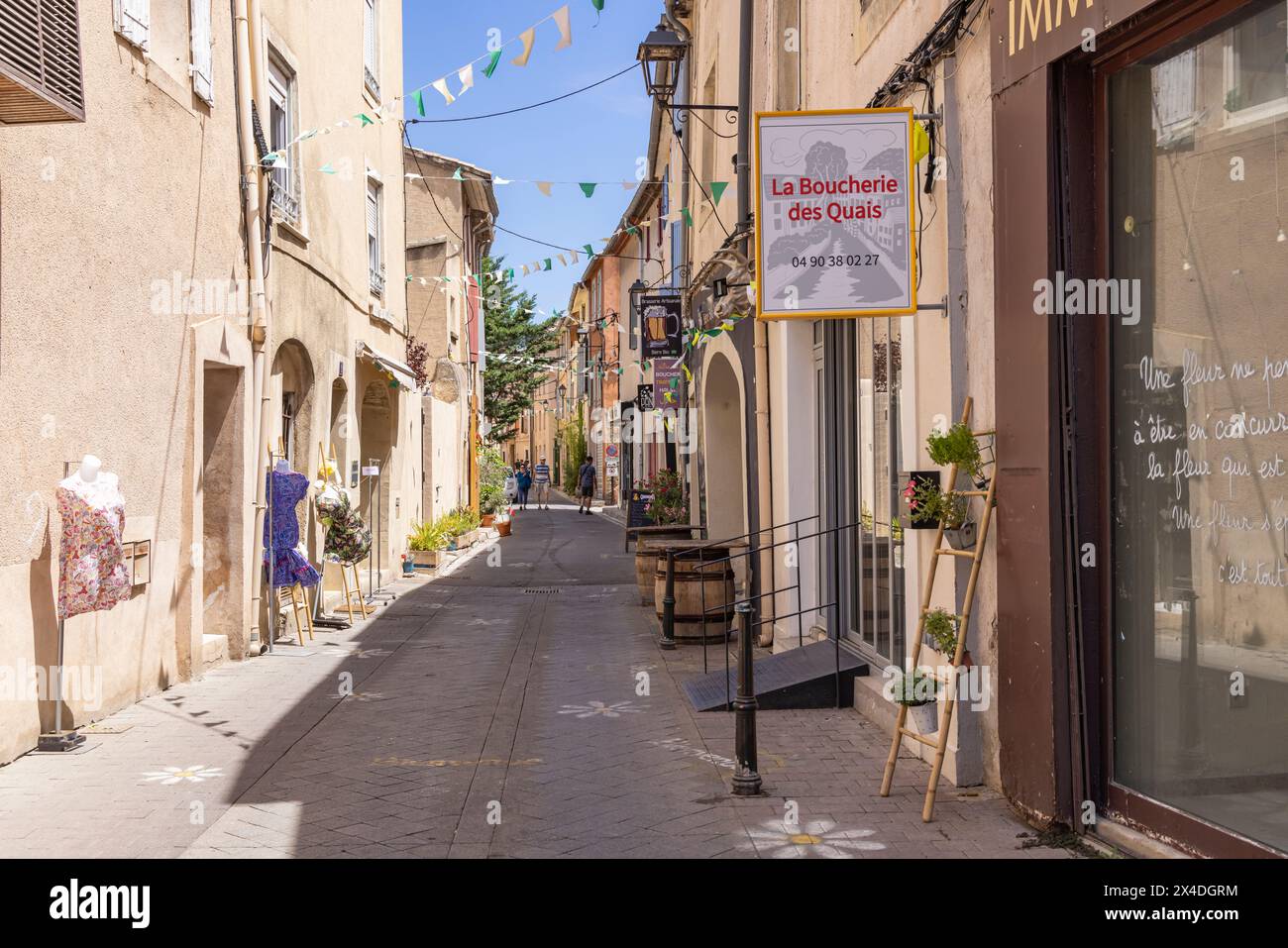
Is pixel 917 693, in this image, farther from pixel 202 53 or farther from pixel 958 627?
pixel 202 53

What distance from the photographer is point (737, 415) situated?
15539 millimetres

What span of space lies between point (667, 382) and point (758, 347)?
870 cm

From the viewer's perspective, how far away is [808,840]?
535cm

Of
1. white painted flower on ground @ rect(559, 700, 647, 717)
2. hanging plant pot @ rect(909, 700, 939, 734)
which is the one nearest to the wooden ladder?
hanging plant pot @ rect(909, 700, 939, 734)

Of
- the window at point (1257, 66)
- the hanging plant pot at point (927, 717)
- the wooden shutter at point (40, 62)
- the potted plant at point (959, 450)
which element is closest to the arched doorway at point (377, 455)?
the wooden shutter at point (40, 62)

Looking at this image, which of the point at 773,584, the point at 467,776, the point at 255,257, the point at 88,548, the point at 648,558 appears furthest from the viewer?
the point at 648,558

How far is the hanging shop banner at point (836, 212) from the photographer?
6.32m

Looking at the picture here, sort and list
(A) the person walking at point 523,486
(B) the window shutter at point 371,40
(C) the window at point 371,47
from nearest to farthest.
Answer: (C) the window at point 371,47
(B) the window shutter at point 371,40
(A) the person walking at point 523,486

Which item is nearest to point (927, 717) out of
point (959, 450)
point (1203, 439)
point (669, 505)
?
point (959, 450)

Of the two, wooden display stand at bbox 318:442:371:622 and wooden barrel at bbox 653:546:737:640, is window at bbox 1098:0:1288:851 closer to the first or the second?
wooden barrel at bbox 653:546:737:640

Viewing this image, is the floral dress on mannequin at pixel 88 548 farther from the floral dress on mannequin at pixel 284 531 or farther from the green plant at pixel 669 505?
the green plant at pixel 669 505

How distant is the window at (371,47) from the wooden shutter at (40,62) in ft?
32.4

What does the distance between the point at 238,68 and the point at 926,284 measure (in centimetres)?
703

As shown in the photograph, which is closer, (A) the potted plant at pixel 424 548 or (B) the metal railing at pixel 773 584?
(B) the metal railing at pixel 773 584
